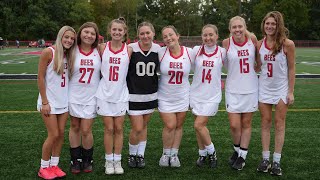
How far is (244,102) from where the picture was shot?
14.2ft

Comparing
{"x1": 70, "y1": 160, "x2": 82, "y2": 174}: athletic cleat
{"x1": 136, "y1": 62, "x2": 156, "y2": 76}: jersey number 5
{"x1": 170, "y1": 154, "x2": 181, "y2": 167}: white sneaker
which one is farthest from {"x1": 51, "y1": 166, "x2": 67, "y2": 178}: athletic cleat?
{"x1": 136, "y1": 62, "x2": 156, "y2": 76}: jersey number 5

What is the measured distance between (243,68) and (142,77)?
44.7 inches

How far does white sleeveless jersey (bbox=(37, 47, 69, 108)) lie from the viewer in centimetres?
395

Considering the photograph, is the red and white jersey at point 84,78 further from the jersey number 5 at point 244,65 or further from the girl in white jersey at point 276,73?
the girl in white jersey at point 276,73

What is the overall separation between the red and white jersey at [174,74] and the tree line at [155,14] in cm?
4774

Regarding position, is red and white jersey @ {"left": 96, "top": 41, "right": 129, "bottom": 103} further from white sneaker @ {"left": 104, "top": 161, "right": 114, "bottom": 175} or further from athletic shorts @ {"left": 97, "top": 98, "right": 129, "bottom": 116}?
white sneaker @ {"left": 104, "top": 161, "right": 114, "bottom": 175}

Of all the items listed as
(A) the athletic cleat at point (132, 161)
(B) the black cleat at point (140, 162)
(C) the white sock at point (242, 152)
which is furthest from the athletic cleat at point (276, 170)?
(A) the athletic cleat at point (132, 161)

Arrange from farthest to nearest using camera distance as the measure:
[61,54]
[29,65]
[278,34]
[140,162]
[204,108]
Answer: [29,65], [140,162], [204,108], [278,34], [61,54]

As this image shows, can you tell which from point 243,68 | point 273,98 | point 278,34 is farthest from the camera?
point 243,68

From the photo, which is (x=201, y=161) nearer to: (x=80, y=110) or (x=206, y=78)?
(x=206, y=78)

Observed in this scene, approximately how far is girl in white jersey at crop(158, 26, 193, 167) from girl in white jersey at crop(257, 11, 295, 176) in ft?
2.79

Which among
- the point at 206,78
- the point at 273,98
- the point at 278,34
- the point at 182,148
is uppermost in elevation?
the point at 278,34

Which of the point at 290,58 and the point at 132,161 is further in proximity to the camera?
the point at 132,161

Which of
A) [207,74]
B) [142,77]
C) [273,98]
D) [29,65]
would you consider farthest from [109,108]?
[29,65]
